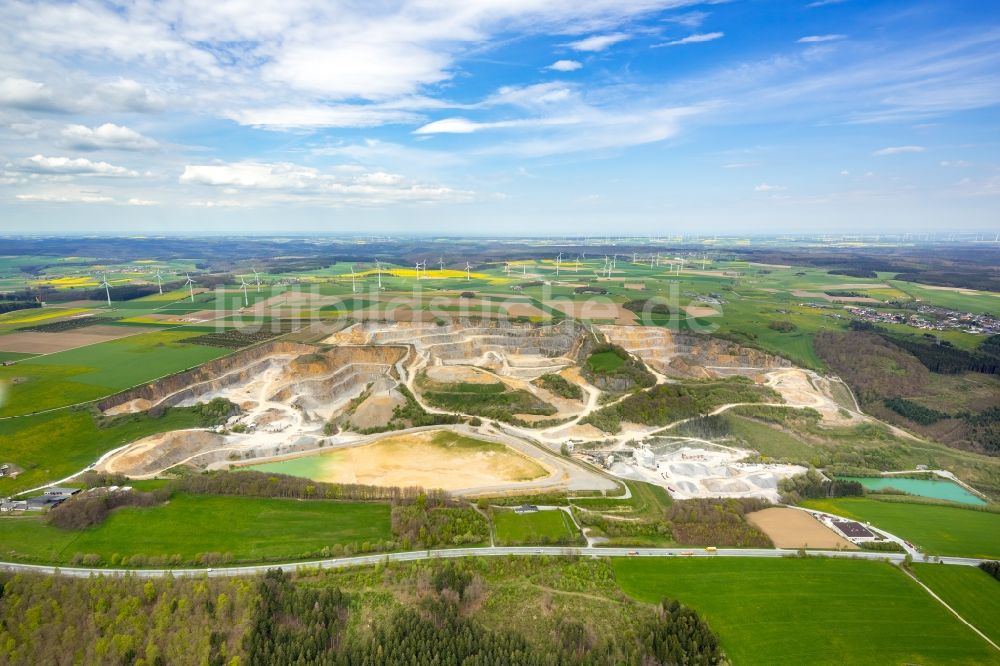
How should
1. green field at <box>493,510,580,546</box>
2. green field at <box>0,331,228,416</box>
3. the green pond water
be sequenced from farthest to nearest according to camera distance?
1. green field at <box>0,331,228,416</box>
2. the green pond water
3. green field at <box>493,510,580,546</box>

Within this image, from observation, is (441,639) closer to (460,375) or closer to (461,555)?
(461,555)

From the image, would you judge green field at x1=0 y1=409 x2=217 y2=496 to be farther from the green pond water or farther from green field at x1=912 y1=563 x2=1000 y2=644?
green field at x1=912 y1=563 x2=1000 y2=644

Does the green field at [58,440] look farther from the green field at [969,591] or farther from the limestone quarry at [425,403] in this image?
the green field at [969,591]

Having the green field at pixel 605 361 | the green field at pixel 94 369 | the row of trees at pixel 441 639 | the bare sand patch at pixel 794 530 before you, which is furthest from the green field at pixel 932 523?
the green field at pixel 94 369

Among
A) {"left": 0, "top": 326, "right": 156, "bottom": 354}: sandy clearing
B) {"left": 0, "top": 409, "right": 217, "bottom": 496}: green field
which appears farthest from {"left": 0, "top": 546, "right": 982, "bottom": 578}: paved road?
{"left": 0, "top": 326, "right": 156, "bottom": 354}: sandy clearing

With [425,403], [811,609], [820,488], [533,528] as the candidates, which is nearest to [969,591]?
[811,609]

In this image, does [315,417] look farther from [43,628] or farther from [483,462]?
[43,628]
